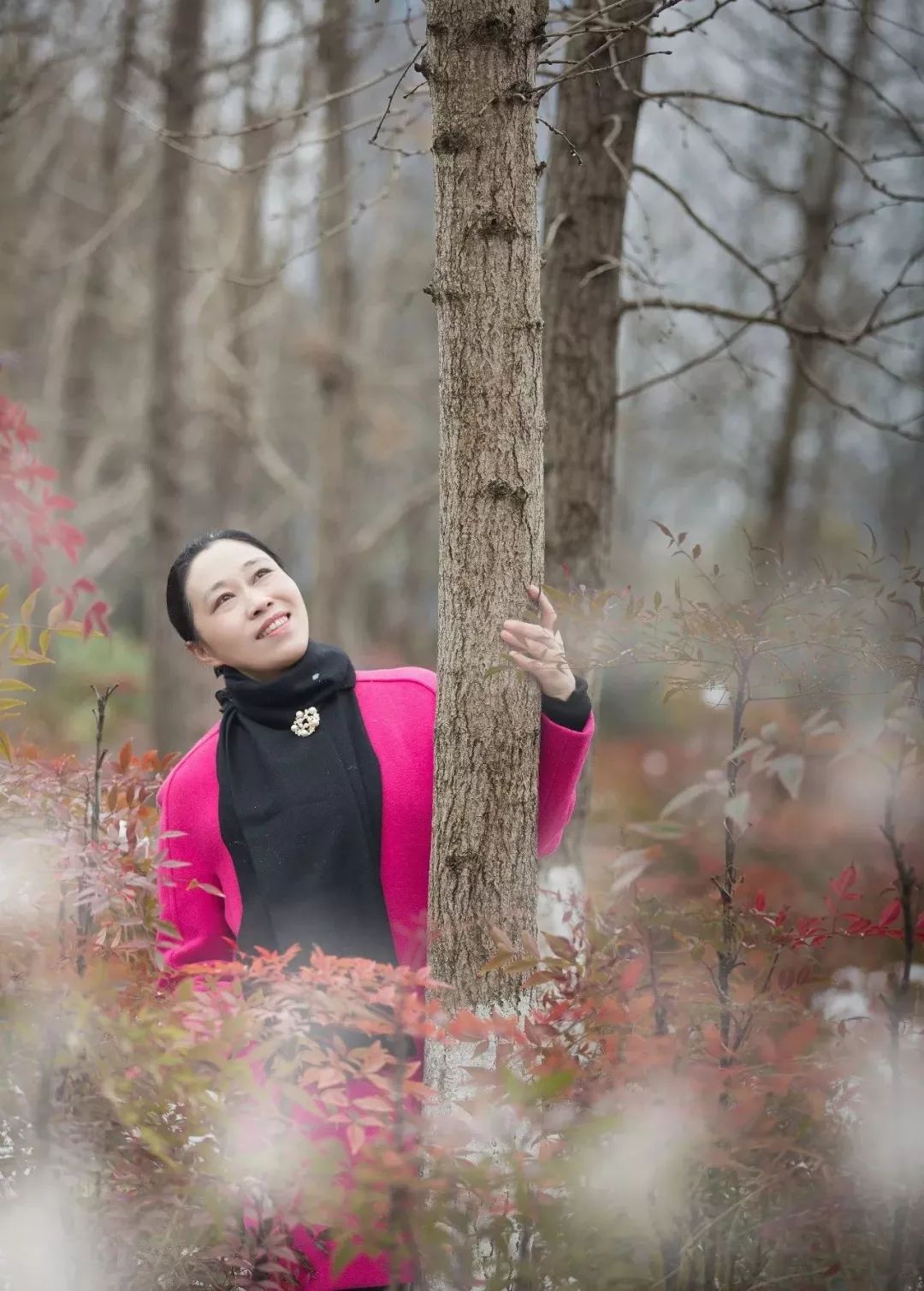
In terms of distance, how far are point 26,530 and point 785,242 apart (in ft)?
42.6

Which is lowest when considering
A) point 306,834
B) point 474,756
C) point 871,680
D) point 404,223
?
point 306,834

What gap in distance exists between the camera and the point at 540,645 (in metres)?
2.02

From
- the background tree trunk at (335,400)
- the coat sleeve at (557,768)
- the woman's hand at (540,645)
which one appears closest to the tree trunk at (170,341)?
the background tree trunk at (335,400)

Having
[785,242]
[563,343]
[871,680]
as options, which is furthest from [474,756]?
[785,242]

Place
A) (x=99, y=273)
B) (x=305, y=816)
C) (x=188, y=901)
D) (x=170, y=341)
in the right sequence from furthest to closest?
(x=99, y=273) < (x=170, y=341) < (x=188, y=901) < (x=305, y=816)

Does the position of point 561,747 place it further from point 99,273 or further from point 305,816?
point 99,273

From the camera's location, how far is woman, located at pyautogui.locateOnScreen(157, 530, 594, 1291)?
225 cm

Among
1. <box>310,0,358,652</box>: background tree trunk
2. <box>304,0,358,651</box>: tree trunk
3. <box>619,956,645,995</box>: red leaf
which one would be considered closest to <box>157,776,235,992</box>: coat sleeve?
<box>619,956,645,995</box>: red leaf

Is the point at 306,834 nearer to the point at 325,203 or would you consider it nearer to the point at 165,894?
the point at 165,894

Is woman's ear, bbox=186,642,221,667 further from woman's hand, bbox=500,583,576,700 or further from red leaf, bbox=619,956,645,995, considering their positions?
red leaf, bbox=619,956,645,995

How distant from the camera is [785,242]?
13695 mm

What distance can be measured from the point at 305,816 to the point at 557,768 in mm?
507

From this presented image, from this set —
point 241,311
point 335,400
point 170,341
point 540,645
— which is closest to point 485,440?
point 540,645

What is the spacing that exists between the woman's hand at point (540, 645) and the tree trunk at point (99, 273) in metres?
5.18
